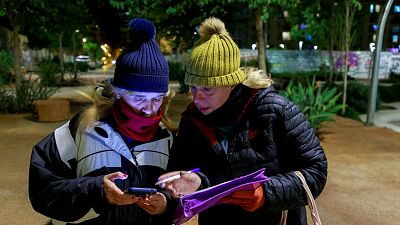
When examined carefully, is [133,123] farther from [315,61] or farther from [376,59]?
[315,61]

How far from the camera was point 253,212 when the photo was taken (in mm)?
1692

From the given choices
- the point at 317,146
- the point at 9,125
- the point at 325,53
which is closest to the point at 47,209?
the point at 317,146

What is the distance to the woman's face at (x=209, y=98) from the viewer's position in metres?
1.69

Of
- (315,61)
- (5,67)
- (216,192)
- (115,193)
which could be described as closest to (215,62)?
(216,192)

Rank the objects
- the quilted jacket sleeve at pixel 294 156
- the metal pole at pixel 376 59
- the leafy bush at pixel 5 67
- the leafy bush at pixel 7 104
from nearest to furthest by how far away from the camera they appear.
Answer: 1. the quilted jacket sleeve at pixel 294 156
2. the metal pole at pixel 376 59
3. the leafy bush at pixel 7 104
4. the leafy bush at pixel 5 67

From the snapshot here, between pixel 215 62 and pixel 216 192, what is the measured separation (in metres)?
0.50

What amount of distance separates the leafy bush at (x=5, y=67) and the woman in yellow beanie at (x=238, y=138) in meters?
15.4

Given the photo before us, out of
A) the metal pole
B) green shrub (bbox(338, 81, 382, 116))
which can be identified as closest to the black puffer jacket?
the metal pole

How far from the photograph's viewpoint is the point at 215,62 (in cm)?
168

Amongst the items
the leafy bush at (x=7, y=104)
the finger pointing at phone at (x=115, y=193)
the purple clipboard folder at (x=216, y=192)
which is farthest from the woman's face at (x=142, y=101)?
the leafy bush at (x=7, y=104)

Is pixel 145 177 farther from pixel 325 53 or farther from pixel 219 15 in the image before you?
pixel 325 53

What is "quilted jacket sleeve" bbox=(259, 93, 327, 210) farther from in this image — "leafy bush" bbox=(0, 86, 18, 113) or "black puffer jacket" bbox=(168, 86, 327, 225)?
"leafy bush" bbox=(0, 86, 18, 113)

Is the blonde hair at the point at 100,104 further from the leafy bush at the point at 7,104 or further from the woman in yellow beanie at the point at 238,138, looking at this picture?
the leafy bush at the point at 7,104

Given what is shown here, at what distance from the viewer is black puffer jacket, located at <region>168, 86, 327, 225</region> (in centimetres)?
162
